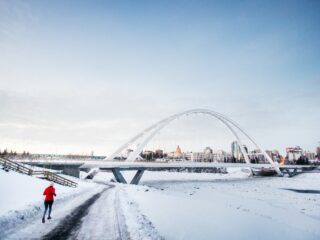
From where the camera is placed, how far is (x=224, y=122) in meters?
94.6

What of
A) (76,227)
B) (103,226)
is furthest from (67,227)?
(103,226)

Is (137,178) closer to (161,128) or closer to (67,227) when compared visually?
(161,128)

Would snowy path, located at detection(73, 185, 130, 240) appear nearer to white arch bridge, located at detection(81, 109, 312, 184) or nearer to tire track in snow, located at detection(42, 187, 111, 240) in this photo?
tire track in snow, located at detection(42, 187, 111, 240)

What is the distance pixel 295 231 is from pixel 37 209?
15178mm

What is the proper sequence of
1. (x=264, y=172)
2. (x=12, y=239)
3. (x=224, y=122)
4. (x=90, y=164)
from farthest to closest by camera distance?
(x=264, y=172)
(x=224, y=122)
(x=90, y=164)
(x=12, y=239)

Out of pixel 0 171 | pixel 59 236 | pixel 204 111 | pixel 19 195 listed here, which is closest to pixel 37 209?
pixel 19 195

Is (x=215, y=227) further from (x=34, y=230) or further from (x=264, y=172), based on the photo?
(x=264, y=172)

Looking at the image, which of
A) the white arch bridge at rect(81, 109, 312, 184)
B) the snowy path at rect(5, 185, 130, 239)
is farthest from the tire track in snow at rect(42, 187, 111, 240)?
the white arch bridge at rect(81, 109, 312, 184)

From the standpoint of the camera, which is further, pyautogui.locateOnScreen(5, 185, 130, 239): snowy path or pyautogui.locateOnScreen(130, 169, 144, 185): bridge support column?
pyautogui.locateOnScreen(130, 169, 144, 185): bridge support column

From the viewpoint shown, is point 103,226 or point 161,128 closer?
point 103,226

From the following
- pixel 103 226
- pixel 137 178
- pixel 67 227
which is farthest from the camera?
pixel 137 178

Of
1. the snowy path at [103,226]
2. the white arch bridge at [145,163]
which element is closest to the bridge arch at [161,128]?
the white arch bridge at [145,163]

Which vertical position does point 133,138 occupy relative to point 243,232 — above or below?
above

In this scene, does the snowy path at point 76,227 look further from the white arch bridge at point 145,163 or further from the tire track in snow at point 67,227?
the white arch bridge at point 145,163
